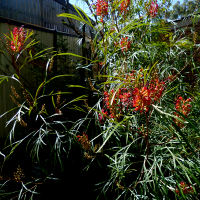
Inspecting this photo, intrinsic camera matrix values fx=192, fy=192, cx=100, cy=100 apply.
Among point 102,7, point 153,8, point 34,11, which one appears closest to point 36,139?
point 102,7

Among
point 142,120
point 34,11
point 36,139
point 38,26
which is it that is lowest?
point 36,139

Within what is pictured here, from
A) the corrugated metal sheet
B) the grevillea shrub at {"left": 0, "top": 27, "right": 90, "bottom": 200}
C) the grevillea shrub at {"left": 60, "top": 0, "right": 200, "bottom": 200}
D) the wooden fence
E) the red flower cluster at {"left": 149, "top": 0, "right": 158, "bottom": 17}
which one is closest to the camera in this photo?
the grevillea shrub at {"left": 60, "top": 0, "right": 200, "bottom": 200}

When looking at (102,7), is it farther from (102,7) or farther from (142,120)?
(142,120)

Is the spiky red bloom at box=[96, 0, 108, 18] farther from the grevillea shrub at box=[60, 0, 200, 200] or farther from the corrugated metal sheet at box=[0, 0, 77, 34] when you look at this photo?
the corrugated metal sheet at box=[0, 0, 77, 34]

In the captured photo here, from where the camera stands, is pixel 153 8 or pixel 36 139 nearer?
pixel 153 8

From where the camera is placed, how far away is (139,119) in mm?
1065

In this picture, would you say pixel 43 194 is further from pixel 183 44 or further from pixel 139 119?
pixel 183 44

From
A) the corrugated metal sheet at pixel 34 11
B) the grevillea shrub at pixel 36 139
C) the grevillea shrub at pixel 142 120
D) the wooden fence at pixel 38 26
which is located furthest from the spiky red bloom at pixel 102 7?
the corrugated metal sheet at pixel 34 11

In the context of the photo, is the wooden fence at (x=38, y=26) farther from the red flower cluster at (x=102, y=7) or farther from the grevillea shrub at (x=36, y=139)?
the red flower cluster at (x=102, y=7)

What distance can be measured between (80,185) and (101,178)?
0.18m

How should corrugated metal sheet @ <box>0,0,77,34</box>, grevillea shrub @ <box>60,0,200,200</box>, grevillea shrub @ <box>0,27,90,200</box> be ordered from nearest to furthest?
grevillea shrub @ <box>60,0,200,200</box>
grevillea shrub @ <box>0,27,90,200</box>
corrugated metal sheet @ <box>0,0,77,34</box>

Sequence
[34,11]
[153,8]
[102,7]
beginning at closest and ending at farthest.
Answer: [102,7] < [153,8] < [34,11]

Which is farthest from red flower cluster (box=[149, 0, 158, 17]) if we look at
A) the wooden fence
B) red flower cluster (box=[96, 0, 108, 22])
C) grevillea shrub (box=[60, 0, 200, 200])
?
the wooden fence

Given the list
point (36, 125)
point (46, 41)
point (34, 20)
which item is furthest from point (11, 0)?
point (36, 125)
